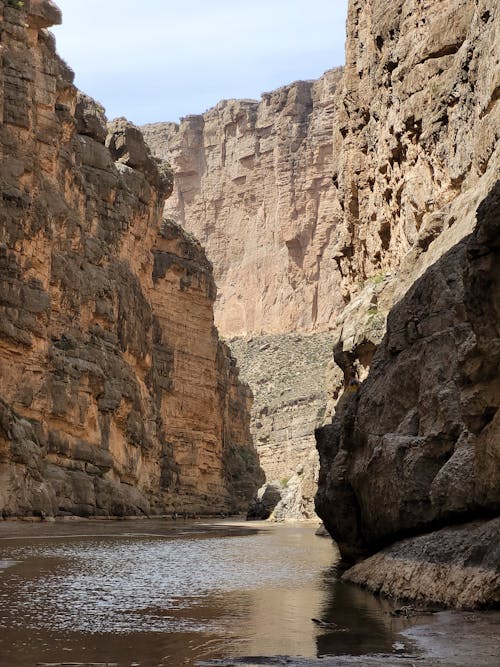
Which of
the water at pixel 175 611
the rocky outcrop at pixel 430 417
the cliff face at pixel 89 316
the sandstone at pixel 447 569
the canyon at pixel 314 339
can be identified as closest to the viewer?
the water at pixel 175 611

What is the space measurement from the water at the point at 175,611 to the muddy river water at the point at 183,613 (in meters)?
0.01

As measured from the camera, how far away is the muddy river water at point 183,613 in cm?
767

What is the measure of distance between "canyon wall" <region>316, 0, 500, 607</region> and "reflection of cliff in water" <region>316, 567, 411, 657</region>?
47 centimetres

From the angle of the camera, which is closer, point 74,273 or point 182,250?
point 74,273

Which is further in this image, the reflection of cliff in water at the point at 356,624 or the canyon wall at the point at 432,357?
the canyon wall at the point at 432,357

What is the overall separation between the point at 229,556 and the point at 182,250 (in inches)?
2259

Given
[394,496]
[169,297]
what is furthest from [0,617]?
[169,297]

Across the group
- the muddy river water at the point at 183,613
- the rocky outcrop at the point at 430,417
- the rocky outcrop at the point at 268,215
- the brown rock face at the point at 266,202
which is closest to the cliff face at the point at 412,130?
the rocky outcrop at the point at 430,417

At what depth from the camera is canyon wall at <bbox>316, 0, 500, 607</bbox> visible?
1012 cm

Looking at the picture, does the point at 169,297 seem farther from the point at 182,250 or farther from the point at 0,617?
the point at 0,617

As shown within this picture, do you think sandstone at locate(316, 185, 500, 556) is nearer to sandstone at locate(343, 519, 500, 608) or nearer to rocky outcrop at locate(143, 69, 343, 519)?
sandstone at locate(343, 519, 500, 608)

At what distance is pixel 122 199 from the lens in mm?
→ 61781

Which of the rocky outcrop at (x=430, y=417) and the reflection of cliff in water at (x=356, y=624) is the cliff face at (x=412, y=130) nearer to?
the rocky outcrop at (x=430, y=417)

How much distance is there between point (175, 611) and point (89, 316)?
43098 mm
